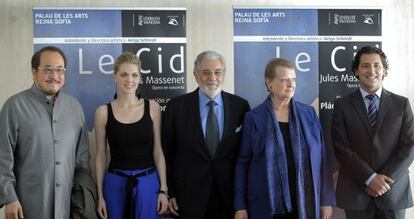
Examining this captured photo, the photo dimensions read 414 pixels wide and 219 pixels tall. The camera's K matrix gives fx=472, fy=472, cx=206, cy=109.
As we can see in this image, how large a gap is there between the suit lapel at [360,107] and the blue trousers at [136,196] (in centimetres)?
154

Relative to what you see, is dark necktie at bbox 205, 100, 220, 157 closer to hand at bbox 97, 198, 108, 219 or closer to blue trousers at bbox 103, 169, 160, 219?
blue trousers at bbox 103, 169, 160, 219

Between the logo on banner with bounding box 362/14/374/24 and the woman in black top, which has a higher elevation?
the logo on banner with bounding box 362/14/374/24

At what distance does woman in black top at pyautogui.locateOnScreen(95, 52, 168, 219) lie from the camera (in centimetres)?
335

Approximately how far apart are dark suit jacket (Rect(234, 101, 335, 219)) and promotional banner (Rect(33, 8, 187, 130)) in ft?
3.46

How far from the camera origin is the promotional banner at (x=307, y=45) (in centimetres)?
407

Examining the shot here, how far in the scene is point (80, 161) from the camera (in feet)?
11.0

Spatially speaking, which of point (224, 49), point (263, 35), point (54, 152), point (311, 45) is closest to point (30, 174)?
point (54, 152)

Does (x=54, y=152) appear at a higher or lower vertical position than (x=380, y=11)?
lower

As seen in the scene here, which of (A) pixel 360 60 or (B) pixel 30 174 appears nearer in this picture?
(B) pixel 30 174

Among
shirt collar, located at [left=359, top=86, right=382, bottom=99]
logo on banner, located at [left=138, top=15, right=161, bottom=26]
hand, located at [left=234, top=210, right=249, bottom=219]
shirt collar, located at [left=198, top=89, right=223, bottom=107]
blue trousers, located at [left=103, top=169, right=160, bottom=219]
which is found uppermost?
logo on banner, located at [left=138, top=15, right=161, bottom=26]

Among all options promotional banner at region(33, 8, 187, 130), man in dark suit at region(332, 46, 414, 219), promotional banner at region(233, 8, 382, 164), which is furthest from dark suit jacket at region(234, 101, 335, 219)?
promotional banner at region(33, 8, 187, 130)

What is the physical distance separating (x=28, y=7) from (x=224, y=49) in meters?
1.67

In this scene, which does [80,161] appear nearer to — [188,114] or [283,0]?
[188,114]

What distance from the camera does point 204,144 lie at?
3299 mm
